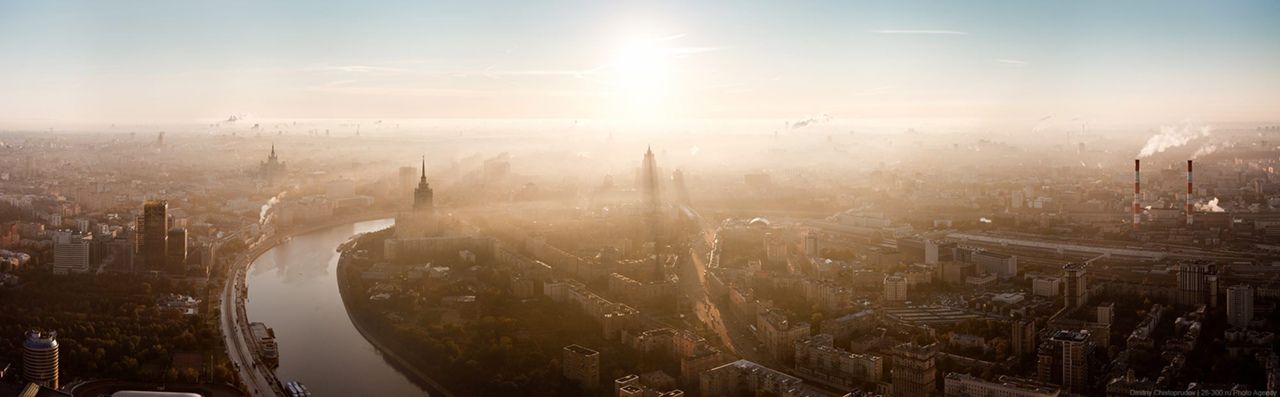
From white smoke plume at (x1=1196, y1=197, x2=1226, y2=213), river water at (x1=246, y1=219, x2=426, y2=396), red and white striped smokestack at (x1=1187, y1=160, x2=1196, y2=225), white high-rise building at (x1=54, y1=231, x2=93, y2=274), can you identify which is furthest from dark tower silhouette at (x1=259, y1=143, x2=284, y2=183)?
white smoke plume at (x1=1196, y1=197, x2=1226, y2=213)

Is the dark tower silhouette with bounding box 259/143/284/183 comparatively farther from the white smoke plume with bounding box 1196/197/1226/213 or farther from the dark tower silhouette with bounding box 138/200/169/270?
the white smoke plume with bounding box 1196/197/1226/213

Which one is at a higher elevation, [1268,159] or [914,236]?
[1268,159]

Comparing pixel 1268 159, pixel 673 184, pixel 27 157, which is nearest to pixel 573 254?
pixel 673 184

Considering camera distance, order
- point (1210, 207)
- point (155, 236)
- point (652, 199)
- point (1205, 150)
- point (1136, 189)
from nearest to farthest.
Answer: point (155, 236)
point (1210, 207)
point (1136, 189)
point (1205, 150)
point (652, 199)

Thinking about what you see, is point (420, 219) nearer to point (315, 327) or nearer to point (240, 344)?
point (315, 327)

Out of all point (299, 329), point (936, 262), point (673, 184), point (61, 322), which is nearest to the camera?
point (61, 322)

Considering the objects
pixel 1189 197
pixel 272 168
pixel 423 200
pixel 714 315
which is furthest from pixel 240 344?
pixel 1189 197

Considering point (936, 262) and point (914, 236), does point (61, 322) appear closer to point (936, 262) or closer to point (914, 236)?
point (936, 262)
